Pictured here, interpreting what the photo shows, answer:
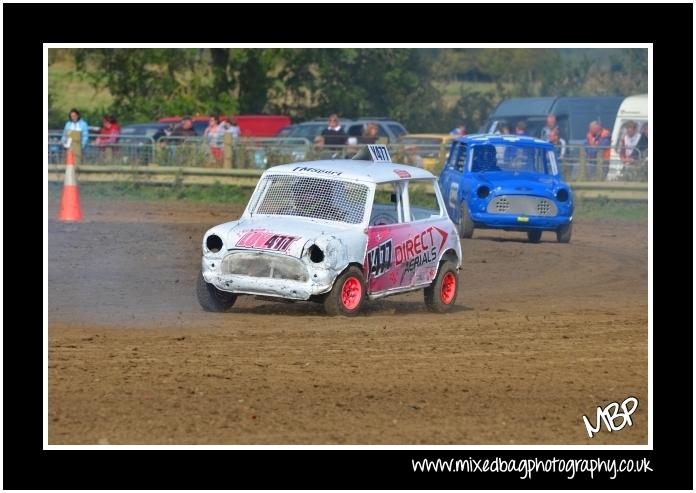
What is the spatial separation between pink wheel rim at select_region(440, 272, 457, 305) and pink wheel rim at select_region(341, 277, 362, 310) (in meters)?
1.35

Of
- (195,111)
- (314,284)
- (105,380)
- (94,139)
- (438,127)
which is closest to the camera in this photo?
(105,380)

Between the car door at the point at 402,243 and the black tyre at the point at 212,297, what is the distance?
1376mm

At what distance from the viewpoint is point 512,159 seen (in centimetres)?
1980

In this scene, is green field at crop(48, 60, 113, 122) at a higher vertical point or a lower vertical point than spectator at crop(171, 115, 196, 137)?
higher

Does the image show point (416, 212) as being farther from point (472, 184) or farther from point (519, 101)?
point (519, 101)

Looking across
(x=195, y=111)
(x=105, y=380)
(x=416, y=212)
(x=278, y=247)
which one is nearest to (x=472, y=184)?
(x=416, y=212)

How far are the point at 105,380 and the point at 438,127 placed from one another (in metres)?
34.2

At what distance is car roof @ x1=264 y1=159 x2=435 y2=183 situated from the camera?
12.0 m

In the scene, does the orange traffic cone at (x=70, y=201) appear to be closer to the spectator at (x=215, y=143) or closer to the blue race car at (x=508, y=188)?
the blue race car at (x=508, y=188)

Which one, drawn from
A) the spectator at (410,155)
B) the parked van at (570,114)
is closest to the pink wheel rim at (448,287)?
the spectator at (410,155)

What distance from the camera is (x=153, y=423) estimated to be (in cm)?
755

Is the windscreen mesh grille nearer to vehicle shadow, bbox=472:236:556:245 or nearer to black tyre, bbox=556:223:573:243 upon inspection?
vehicle shadow, bbox=472:236:556:245

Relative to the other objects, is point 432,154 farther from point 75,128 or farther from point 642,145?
point 75,128

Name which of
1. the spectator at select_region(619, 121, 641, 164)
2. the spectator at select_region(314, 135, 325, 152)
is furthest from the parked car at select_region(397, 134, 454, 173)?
the spectator at select_region(619, 121, 641, 164)
